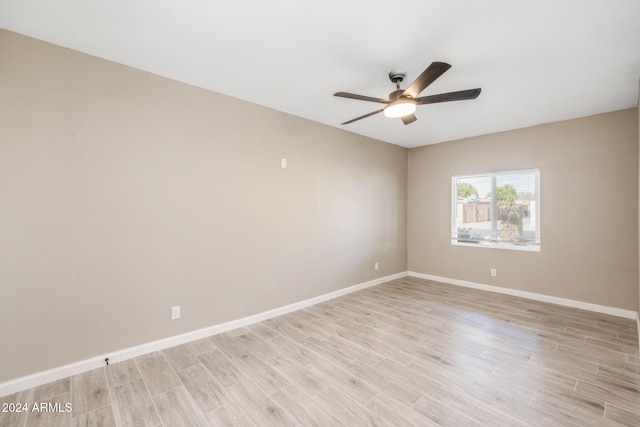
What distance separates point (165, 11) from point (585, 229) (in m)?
5.27

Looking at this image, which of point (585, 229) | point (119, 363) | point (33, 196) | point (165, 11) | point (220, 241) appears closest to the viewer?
point (165, 11)

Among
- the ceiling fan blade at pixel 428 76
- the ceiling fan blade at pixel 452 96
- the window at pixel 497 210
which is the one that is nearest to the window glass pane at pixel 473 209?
the window at pixel 497 210

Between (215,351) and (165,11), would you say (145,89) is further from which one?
(215,351)

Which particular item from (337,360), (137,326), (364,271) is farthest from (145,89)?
(364,271)

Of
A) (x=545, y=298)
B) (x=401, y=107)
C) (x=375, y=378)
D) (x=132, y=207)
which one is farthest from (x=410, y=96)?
(x=545, y=298)

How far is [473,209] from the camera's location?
4.80 meters

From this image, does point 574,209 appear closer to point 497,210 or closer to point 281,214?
point 497,210

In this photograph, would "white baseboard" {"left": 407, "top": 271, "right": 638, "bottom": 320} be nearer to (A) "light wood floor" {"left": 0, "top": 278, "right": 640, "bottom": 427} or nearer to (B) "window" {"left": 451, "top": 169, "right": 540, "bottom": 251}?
(A) "light wood floor" {"left": 0, "top": 278, "right": 640, "bottom": 427}

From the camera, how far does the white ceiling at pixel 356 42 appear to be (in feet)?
5.74

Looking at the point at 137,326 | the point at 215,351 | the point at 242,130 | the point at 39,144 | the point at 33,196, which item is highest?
the point at 242,130

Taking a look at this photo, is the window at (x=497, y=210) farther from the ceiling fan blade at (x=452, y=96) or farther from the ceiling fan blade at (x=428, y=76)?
the ceiling fan blade at (x=428, y=76)

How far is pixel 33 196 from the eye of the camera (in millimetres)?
2047

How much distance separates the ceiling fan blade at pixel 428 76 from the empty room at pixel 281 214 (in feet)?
0.07

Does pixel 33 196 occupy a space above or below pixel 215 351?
above
